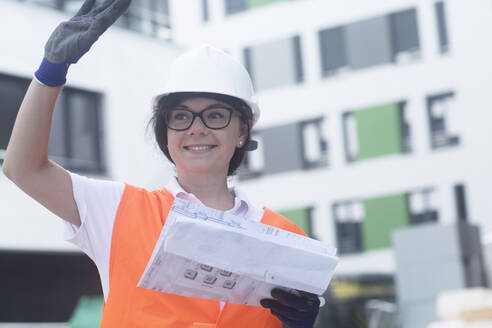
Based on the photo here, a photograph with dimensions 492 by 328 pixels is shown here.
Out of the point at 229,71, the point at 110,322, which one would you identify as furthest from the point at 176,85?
the point at 110,322

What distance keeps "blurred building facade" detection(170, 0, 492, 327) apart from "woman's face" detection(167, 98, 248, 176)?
2332cm

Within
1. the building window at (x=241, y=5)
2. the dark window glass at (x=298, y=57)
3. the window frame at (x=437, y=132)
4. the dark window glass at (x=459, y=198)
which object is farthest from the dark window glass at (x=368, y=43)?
the dark window glass at (x=459, y=198)

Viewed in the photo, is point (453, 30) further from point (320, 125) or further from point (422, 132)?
point (320, 125)

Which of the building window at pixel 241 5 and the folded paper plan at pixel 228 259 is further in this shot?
the building window at pixel 241 5

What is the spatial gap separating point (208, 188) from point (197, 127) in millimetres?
263

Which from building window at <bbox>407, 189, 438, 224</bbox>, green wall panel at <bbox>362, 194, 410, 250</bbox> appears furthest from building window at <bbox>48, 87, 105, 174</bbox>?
building window at <bbox>407, 189, 438, 224</bbox>

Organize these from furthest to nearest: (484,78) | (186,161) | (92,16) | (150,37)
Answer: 1. (484,78)
2. (150,37)
3. (186,161)
4. (92,16)

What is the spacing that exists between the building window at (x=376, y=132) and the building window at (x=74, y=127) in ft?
43.9

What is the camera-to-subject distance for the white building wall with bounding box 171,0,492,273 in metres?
26.1

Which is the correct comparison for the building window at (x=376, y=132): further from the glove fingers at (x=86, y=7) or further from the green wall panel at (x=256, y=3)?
the glove fingers at (x=86, y=7)

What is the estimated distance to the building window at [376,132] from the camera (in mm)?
27500

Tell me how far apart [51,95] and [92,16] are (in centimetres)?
25

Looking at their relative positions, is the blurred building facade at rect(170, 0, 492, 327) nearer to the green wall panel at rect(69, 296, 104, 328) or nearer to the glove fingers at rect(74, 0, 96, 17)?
the green wall panel at rect(69, 296, 104, 328)

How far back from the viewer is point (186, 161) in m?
2.96
